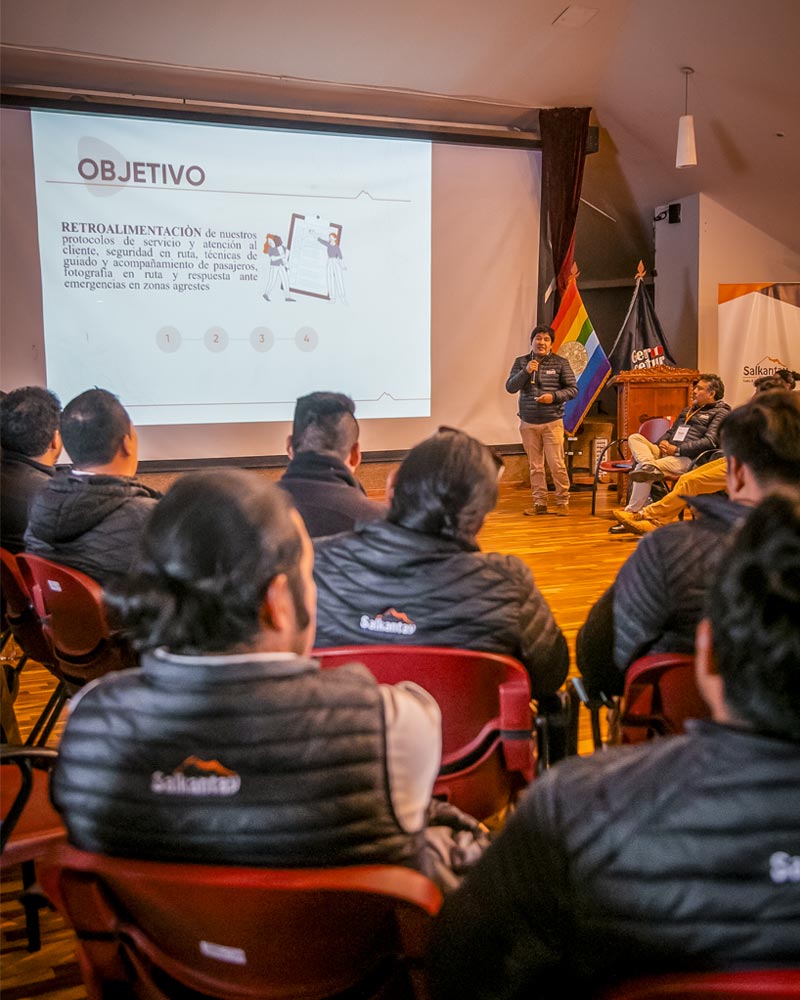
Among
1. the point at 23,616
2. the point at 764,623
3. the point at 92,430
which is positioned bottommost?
the point at 23,616

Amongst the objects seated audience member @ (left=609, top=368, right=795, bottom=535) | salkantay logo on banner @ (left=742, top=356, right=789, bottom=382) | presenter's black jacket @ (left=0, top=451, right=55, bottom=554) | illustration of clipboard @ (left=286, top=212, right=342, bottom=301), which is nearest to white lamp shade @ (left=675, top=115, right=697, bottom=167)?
seated audience member @ (left=609, top=368, right=795, bottom=535)

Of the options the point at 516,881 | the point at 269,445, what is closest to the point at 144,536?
the point at 516,881

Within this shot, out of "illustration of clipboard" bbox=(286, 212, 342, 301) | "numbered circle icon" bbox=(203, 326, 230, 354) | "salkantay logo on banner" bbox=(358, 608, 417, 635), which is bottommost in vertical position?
"salkantay logo on banner" bbox=(358, 608, 417, 635)

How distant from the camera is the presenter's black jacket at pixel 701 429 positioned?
586 cm

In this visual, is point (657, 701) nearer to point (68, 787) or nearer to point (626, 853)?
point (626, 853)

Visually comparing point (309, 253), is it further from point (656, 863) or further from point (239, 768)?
point (656, 863)

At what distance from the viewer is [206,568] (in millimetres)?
985

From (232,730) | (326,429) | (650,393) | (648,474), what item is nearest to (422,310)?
(650,393)

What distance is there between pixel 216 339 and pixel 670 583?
5.35 metres

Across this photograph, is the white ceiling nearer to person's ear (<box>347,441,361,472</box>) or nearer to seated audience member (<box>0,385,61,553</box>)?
seated audience member (<box>0,385,61,553</box>)

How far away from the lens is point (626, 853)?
74 cm

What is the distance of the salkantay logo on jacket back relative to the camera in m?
0.90

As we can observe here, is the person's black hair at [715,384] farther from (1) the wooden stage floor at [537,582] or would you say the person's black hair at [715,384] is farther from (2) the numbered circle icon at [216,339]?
(2) the numbered circle icon at [216,339]

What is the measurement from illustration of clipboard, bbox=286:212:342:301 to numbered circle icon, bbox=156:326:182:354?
99 centimetres
